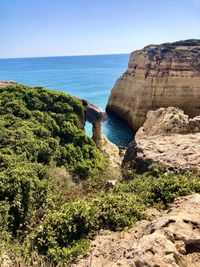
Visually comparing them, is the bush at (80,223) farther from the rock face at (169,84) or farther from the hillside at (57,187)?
the rock face at (169,84)

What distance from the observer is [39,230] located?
9266 mm

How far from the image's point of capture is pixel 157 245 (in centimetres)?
668

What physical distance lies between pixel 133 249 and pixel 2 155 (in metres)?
11.5

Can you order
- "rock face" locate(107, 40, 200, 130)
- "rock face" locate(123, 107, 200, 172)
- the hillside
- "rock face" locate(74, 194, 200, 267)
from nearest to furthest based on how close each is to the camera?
"rock face" locate(74, 194, 200, 267) → the hillside → "rock face" locate(123, 107, 200, 172) → "rock face" locate(107, 40, 200, 130)

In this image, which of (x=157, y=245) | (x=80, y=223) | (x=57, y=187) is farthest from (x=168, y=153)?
(x=157, y=245)

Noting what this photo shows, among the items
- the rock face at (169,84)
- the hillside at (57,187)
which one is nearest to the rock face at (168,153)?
the hillside at (57,187)

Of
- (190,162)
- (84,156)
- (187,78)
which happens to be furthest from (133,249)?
(187,78)

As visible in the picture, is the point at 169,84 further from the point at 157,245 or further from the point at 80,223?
the point at 157,245

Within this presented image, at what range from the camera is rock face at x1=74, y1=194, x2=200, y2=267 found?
6423 mm

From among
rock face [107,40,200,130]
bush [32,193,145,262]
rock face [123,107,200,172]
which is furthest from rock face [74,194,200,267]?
rock face [107,40,200,130]

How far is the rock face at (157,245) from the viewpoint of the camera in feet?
21.1

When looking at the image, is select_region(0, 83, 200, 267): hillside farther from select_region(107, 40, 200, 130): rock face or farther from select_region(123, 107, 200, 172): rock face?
select_region(107, 40, 200, 130): rock face

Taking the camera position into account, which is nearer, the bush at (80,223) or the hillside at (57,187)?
the bush at (80,223)

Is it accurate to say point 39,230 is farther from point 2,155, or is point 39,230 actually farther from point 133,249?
point 2,155
